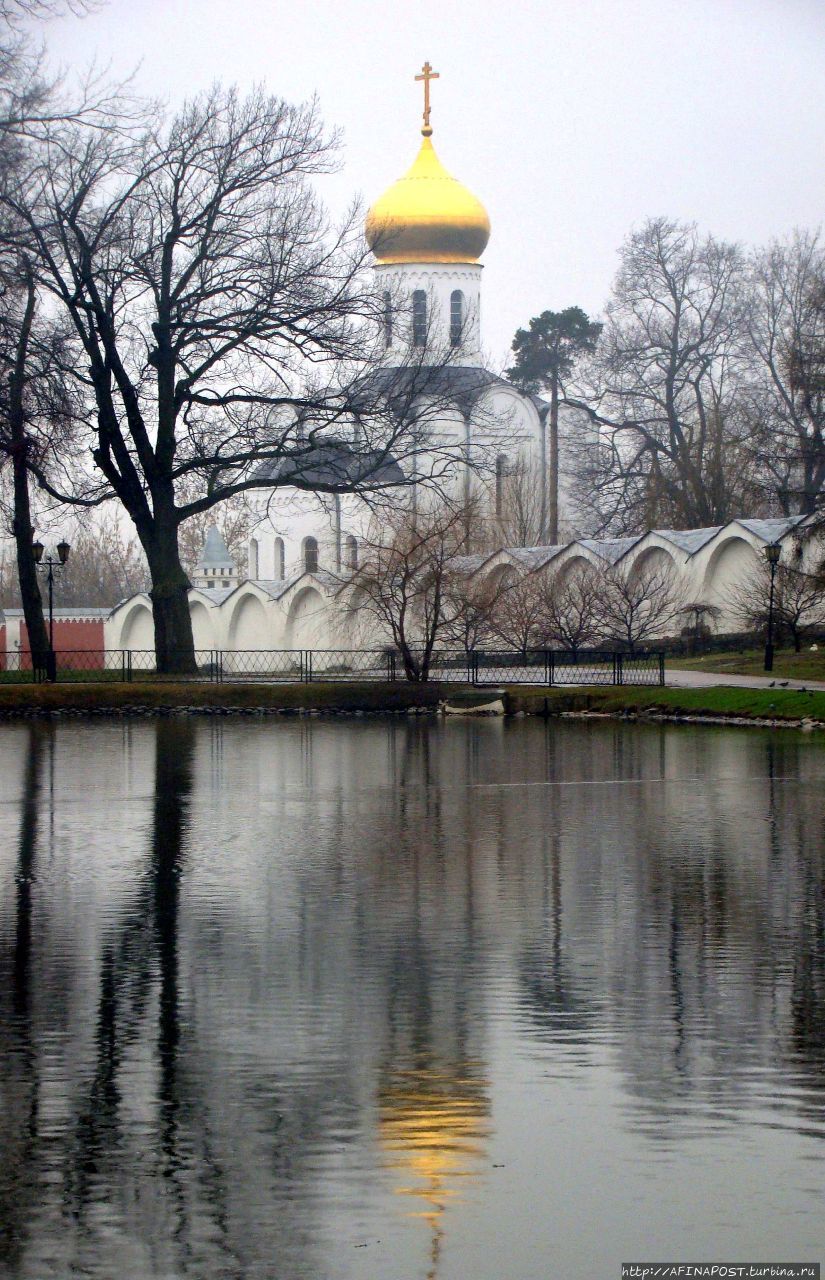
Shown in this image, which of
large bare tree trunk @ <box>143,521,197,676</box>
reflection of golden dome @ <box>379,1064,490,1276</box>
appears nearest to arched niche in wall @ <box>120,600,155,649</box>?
large bare tree trunk @ <box>143,521,197,676</box>

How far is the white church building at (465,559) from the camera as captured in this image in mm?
47844

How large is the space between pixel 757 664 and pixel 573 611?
31.4ft

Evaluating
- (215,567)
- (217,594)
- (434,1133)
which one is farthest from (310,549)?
(434,1133)

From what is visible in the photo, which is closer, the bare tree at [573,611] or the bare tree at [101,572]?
the bare tree at [573,611]

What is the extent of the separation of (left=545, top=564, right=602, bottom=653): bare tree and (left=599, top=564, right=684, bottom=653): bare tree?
222mm

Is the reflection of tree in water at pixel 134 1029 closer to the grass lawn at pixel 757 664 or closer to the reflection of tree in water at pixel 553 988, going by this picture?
the reflection of tree in water at pixel 553 988

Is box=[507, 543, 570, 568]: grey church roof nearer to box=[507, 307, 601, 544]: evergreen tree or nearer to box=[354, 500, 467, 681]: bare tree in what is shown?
box=[354, 500, 467, 681]: bare tree

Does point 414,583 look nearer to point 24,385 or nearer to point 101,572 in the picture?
point 24,385

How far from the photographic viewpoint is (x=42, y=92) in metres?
19.6

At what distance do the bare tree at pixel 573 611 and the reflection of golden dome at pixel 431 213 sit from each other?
79.5 feet

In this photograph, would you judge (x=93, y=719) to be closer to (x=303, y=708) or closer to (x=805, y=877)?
(x=303, y=708)

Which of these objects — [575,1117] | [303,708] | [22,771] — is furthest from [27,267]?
[575,1117]

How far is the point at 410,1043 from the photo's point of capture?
6445 millimetres

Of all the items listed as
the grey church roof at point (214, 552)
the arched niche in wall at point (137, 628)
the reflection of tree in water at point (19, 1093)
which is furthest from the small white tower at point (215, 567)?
the reflection of tree in water at point (19, 1093)
